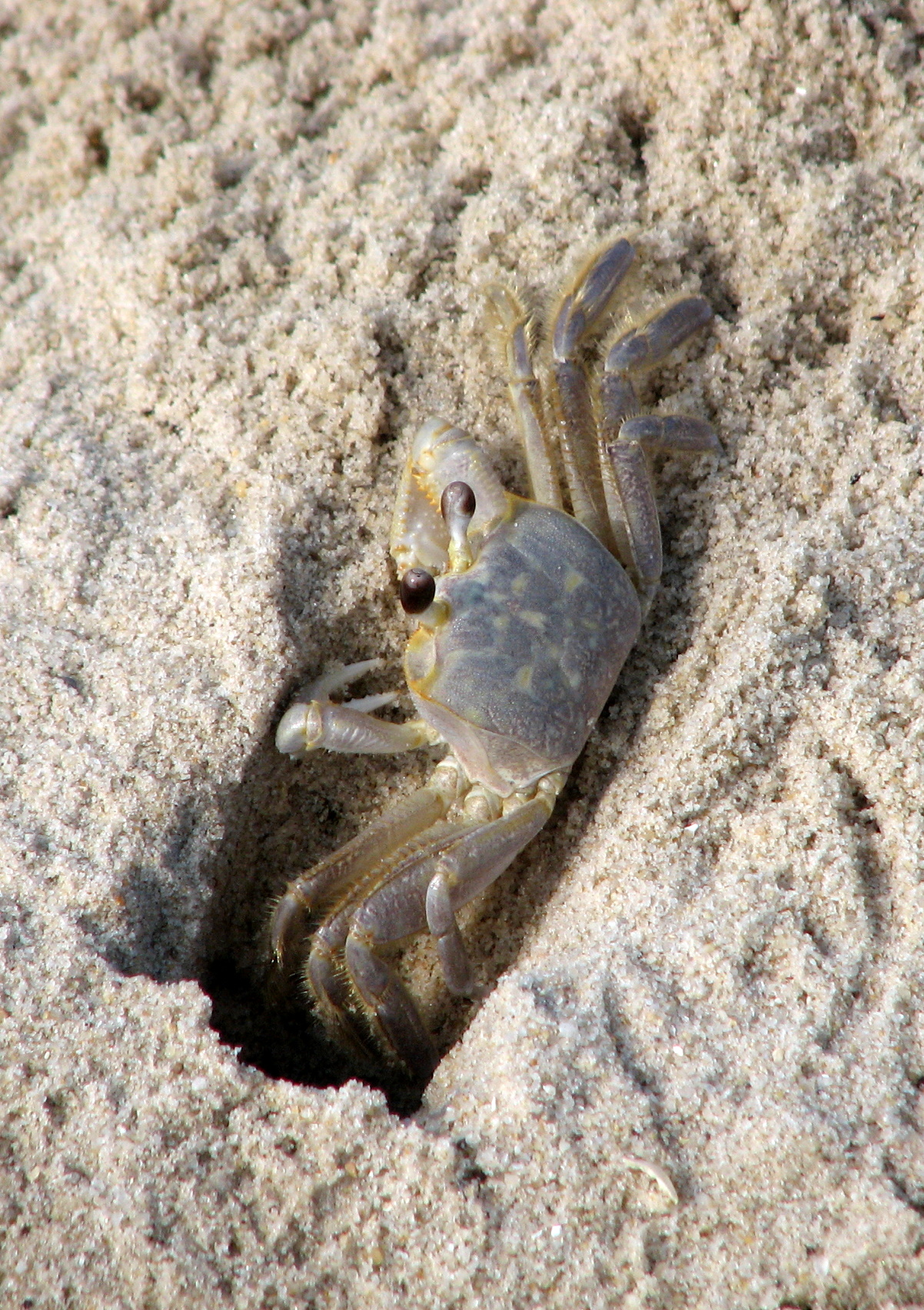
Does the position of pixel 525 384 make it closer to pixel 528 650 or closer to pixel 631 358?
pixel 631 358

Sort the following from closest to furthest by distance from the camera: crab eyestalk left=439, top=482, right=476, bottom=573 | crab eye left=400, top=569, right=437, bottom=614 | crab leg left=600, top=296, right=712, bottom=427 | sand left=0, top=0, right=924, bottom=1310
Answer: sand left=0, top=0, right=924, bottom=1310
crab eye left=400, top=569, right=437, bottom=614
crab eyestalk left=439, top=482, right=476, bottom=573
crab leg left=600, top=296, right=712, bottom=427

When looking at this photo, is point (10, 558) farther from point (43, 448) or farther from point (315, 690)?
point (315, 690)

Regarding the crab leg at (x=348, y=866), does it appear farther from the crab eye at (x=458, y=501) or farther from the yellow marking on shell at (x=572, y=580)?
the crab eye at (x=458, y=501)

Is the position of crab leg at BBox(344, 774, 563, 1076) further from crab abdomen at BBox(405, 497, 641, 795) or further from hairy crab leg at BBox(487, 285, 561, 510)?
hairy crab leg at BBox(487, 285, 561, 510)

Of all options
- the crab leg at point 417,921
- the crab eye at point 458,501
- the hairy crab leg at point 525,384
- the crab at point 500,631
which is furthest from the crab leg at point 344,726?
the hairy crab leg at point 525,384

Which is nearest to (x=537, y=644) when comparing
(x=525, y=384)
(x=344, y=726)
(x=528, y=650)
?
(x=528, y=650)

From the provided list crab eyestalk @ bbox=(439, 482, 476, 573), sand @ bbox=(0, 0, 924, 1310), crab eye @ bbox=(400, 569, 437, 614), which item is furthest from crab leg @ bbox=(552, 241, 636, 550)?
crab eye @ bbox=(400, 569, 437, 614)
